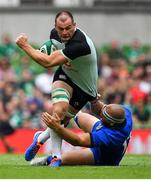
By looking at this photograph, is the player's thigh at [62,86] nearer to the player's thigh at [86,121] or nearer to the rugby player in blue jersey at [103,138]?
the player's thigh at [86,121]

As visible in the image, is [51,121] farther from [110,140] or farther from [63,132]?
[110,140]

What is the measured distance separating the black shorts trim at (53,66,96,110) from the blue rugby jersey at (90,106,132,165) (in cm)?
78

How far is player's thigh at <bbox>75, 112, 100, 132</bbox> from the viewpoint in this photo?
14.3 metres

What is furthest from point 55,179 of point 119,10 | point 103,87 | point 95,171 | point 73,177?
point 119,10

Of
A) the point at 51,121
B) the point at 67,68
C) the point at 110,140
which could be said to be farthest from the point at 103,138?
the point at 67,68

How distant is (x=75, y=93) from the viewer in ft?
47.5

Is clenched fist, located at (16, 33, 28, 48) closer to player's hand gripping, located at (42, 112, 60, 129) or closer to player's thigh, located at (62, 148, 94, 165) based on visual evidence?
player's hand gripping, located at (42, 112, 60, 129)

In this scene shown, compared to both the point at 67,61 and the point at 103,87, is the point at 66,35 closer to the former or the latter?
the point at 67,61

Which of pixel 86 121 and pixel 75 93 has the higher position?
pixel 75 93

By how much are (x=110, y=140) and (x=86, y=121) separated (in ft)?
2.98

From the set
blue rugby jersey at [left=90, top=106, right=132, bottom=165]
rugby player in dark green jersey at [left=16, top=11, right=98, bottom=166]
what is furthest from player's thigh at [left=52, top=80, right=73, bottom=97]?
blue rugby jersey at [left=90, top=106, right=132, bottom=165]

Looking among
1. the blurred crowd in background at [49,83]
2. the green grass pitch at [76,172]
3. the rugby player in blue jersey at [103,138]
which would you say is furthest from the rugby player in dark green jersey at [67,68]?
the blurred crowd in background at [49,83]

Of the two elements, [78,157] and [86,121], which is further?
[86,121]

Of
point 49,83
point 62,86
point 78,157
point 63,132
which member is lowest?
point 49,83
